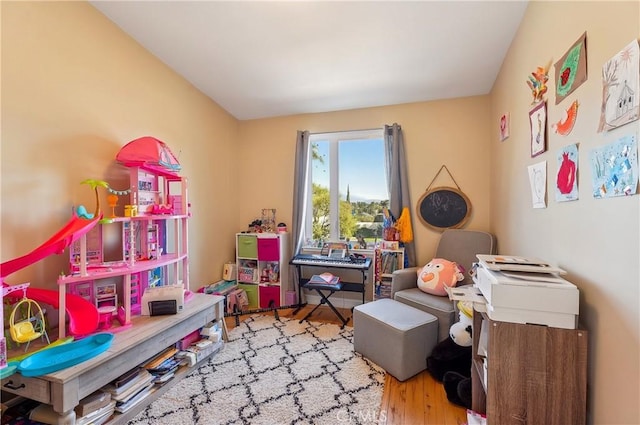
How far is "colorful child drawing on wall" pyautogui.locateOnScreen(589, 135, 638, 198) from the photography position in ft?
2.87

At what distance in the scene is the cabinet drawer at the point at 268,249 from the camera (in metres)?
3.30

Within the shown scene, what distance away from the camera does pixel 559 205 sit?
1374 millimetres

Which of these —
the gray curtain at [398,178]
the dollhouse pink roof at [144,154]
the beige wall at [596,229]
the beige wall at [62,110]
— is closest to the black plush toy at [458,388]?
the beige wall at [596,229]

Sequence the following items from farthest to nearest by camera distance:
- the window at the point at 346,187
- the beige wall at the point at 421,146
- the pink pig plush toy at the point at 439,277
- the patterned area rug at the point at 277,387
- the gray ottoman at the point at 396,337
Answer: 1. the window at the point at 346,187
2. the beige wall at the point at 421,146
3. the pink pig plush toy at the point at 439,277
4. the gray ottoman at the point at 396,337
5. the patterned area rug at the point at 277,387

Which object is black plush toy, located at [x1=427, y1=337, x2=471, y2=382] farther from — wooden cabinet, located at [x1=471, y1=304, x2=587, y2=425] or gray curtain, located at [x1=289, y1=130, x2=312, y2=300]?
gray curtain, located at [x1=289, y1=130, x2=312, y2=300]

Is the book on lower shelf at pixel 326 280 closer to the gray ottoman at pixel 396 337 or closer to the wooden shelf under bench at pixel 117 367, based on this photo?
the gray ottoman at pixel 396 337

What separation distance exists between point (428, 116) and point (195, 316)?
320 cm

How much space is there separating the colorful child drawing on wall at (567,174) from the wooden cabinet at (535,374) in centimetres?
61

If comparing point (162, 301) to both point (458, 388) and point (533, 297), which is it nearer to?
point (458, 388)

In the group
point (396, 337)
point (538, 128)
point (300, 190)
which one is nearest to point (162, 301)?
point (396, 337)

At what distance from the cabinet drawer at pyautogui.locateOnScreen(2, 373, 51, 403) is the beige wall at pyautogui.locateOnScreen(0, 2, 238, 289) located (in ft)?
1.75

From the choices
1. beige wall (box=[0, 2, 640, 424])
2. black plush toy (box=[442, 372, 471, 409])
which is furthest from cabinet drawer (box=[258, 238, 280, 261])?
black plush toy (box=[442, 372, 471, 409])

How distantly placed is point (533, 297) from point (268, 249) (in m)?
2.67

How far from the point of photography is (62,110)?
5.78 feet
